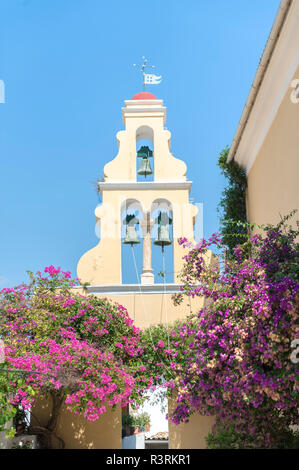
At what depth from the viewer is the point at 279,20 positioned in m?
7.62

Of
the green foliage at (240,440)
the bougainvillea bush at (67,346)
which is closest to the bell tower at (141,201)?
the bougainvillea bush at (67,346)

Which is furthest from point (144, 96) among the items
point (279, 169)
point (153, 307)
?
point (279, 169)

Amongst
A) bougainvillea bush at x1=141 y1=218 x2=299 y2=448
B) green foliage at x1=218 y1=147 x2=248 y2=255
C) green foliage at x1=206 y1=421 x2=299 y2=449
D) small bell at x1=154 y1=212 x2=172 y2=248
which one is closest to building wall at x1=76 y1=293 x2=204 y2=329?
small bell at x1=154 y1=212 x2=172 y2=248

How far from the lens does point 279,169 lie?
353 inches

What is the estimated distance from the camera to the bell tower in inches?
523

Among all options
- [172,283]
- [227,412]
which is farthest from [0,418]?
[172,283]

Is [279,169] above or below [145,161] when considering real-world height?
below

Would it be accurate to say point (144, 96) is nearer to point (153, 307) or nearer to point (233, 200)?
point (233, 200)

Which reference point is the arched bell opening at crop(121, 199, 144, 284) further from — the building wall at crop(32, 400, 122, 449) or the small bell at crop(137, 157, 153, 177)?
the building wall at crop(32, 400, 122, 449)

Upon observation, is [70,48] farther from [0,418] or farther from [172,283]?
[0,418]

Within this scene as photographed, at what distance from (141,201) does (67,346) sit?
4.53 metres

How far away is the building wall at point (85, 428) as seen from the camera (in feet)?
41.3

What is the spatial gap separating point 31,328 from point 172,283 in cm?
358

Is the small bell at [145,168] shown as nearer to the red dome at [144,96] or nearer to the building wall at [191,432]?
the red dome at [144,96]
